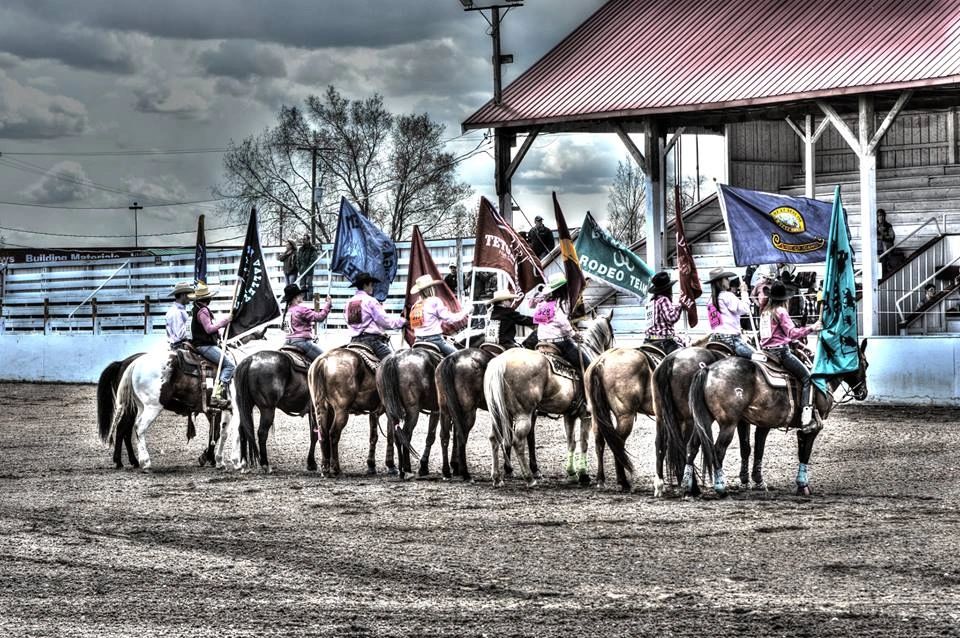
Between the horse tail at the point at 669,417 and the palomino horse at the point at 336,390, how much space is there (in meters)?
4.09

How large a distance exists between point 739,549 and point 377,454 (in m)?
9.37

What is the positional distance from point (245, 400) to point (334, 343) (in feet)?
44.7

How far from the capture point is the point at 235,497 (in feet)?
47.6

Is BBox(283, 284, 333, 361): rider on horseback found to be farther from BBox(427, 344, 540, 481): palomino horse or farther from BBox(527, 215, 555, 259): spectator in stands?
BBox(527, 215, 555, 259): spectator in stands

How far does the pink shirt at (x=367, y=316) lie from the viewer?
54.8 ft

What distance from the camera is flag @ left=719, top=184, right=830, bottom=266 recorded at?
17156 millimetres

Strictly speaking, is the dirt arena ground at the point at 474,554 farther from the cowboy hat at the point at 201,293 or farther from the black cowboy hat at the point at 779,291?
the cowboy hat at the point at 201,293

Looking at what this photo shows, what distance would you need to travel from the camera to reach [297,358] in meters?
17.2

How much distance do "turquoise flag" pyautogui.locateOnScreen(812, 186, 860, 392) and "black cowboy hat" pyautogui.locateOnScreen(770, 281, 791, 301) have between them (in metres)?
0.73

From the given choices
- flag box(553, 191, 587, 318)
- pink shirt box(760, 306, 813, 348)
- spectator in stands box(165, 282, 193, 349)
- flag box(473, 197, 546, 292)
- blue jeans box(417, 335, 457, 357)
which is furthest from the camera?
flag box(473, 197, 546, 292)

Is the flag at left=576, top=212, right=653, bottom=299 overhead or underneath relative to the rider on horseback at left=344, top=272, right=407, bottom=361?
overhead

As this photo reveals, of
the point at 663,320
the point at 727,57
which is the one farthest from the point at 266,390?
the point at 727,57

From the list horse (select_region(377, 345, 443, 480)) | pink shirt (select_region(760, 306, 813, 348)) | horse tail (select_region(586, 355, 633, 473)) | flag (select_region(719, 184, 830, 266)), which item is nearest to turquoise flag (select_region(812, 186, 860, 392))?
pink shirt (select_region(760, 306, 813, 348))

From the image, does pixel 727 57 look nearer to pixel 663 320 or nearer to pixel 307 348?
pixel 663 320
